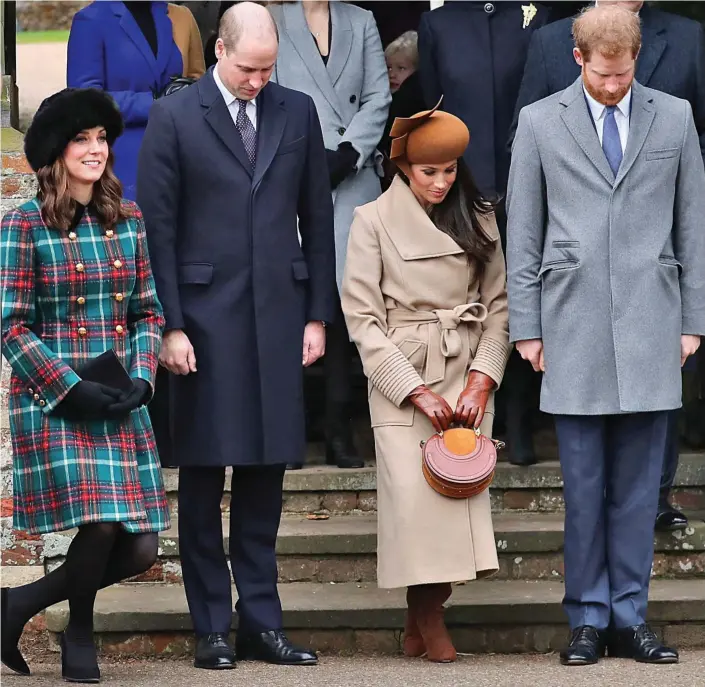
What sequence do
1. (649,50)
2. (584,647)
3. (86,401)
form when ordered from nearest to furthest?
(86,401)
(584,647)
(649,50)

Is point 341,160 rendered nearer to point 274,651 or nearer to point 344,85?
point 344,85

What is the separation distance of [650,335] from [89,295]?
1.76 m

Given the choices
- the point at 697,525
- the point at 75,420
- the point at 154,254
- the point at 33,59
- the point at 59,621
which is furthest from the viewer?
the point at 33,59

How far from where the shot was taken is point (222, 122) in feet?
18.0

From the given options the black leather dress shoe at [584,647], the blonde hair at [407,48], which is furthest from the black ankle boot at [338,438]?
the black leather dress shoe at [584,647]

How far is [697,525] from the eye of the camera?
638 cm

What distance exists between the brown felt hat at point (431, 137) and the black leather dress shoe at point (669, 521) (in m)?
1.66

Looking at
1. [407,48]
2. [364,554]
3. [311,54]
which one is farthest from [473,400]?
[407,48]

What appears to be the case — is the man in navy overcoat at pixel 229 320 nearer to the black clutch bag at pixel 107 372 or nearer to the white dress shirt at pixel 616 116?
the black clutch bag at pixel 107 372

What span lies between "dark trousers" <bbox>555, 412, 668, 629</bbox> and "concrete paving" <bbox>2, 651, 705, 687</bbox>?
0.64 feet

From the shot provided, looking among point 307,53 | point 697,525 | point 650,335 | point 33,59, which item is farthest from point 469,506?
point 33,59

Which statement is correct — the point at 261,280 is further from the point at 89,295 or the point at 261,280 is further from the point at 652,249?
the point at 652,249

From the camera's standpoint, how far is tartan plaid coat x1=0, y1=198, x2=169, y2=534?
4988 mm

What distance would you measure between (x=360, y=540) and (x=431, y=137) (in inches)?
62.8
